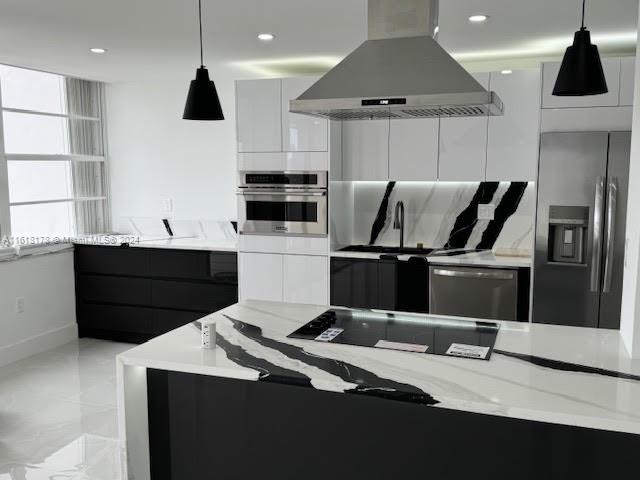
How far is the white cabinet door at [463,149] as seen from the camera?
4.67 meters

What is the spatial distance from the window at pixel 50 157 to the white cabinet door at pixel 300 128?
2.31 m

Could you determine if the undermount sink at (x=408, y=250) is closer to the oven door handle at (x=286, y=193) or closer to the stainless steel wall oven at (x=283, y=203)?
the stainless steel wall oven at (x=283, y=203)

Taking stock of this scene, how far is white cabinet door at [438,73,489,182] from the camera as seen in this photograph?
15.3 ft

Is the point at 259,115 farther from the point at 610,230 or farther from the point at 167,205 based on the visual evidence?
the point at 610,230

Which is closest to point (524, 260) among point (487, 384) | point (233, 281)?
point (233, 281)

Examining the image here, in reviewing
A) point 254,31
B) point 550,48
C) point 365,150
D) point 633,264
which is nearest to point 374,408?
point 633,264

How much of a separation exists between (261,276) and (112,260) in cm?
145

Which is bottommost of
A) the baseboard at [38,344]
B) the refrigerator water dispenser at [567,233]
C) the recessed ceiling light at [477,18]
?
the baseboard at [38,344]

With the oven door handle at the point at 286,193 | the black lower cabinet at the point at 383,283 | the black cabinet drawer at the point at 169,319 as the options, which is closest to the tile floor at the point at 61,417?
the black cabinet drawer at the point at 169,319

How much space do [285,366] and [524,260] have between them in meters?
2.86

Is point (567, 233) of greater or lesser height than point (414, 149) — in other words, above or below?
below

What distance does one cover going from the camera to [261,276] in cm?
506

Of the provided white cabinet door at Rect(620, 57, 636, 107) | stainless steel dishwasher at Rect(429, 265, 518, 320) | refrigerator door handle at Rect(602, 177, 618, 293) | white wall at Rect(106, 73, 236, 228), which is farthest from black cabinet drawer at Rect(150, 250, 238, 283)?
white cabinet door at Rect(620, 57, 636, 107)

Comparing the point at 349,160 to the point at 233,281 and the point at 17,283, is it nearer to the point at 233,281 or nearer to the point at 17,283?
the point at 233,281
